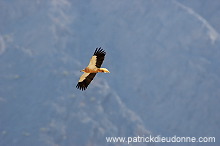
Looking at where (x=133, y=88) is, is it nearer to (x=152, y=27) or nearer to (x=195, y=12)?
(x=152, y=27)

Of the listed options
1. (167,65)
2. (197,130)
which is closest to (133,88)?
(167,65)

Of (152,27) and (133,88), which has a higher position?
(152,27)

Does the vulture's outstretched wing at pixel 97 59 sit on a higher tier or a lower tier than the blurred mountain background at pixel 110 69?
lower

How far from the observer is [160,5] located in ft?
366

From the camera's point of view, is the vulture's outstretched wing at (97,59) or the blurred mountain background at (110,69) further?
the blurred mountain background at (110,69)

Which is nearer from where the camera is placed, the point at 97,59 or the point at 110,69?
the point at 97,59

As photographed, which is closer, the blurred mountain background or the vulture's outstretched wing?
the vulture's outstretched wing

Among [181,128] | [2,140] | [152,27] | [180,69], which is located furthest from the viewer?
[152,27]

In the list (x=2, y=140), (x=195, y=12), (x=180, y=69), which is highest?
(x=195, y=12)

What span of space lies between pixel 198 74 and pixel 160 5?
17.2m

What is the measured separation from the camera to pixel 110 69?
10281 cm

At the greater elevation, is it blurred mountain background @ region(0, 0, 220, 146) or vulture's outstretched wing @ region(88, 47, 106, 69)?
blurred mountain background @ region(0, 0, 220, 146)

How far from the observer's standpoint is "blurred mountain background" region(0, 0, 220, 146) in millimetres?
92625

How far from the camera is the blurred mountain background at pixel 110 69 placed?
304ft
